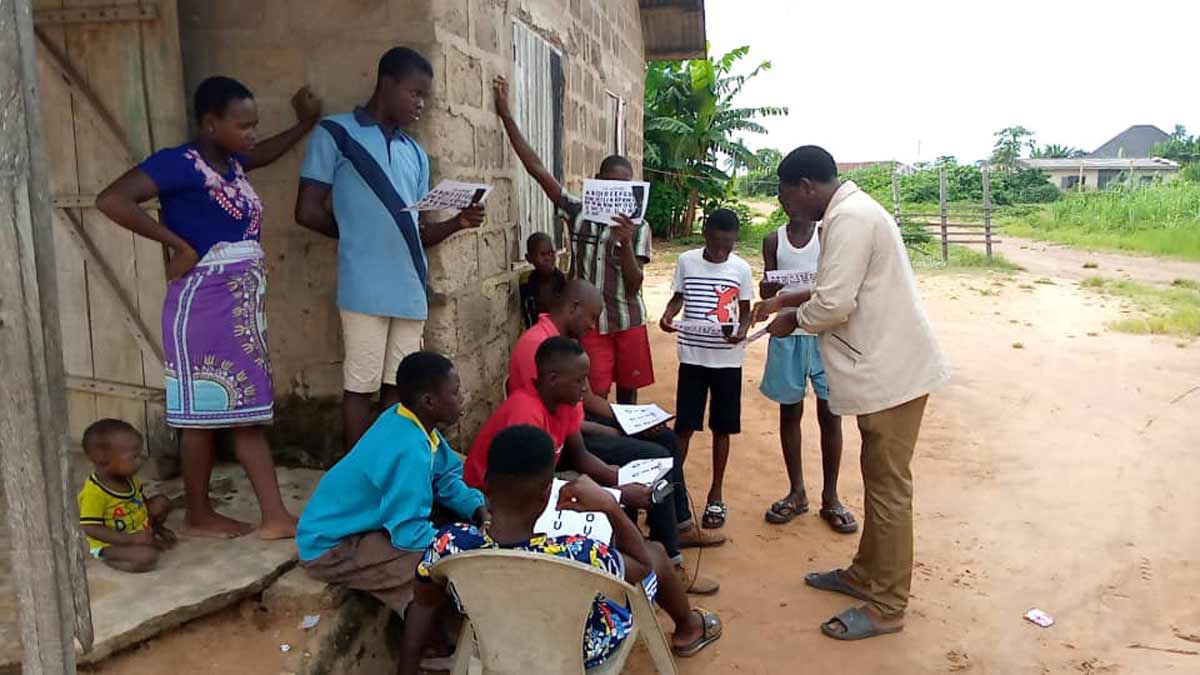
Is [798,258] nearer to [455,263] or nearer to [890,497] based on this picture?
[890,497]

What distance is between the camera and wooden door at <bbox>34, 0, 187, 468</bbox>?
3383 mm

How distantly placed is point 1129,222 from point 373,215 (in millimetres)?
23339

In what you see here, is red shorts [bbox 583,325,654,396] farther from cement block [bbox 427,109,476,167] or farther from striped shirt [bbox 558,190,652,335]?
cement block [bbox 427,109,476,167]

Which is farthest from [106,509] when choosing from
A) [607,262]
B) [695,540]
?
[607,262]

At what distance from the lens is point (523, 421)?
300 cm

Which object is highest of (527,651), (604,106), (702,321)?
(604,106)

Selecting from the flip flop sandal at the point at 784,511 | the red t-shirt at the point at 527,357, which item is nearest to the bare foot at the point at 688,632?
the red t-shirt at the point at 527,357

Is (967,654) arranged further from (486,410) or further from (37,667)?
(37,667)

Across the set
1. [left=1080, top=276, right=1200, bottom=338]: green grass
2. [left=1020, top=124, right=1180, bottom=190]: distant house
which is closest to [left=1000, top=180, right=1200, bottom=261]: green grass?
[left=1080, top=276, right=1200, bottom=338]: green grass

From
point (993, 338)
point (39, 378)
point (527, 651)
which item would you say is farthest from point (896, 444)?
point (993, 338)

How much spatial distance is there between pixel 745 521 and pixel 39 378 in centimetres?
342

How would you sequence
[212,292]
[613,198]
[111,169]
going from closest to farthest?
1. [212,292]
2. [111,169]
3. [613,198]

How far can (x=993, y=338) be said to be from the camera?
9445 millimetres

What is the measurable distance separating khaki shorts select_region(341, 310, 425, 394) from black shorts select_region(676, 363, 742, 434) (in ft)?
4.78
